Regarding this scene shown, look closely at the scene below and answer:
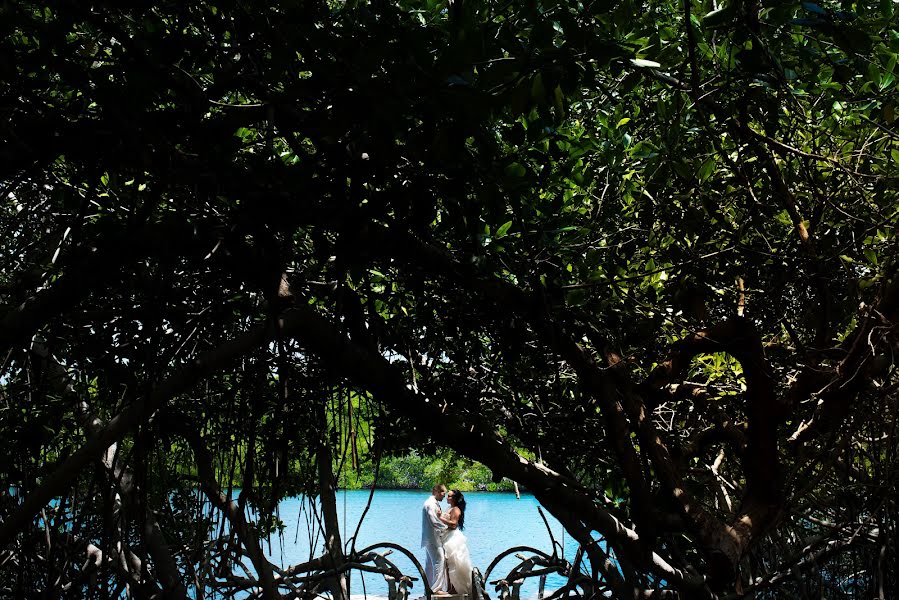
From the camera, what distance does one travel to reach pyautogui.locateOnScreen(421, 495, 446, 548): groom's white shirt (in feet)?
26.1

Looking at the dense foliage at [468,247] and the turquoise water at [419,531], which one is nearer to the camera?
the dense foliage at [468,247]

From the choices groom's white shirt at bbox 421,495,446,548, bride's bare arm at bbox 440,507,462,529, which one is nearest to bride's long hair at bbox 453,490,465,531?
bride's bare arm at bbox 440,507,462,529

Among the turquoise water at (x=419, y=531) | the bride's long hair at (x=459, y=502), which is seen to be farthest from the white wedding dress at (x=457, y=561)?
the turquoise water at (x=419, y=531)

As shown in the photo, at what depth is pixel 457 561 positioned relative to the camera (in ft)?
26.3

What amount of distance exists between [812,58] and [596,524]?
56.5 inches

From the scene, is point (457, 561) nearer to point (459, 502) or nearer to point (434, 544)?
point (434, 544)

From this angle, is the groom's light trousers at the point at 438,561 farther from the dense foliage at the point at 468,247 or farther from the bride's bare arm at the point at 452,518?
the dense foliage at the point at 468,247

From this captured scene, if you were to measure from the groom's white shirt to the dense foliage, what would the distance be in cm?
434

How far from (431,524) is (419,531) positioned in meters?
15.7

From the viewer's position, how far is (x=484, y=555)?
17203 mm

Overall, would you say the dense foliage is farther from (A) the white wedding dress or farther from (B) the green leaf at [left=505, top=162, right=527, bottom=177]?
(A) the white wedding dress

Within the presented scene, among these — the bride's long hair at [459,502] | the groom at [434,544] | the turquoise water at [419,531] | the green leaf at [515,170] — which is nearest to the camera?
the green leaf at [515,170]

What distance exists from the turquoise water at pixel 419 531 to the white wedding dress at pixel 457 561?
3.17ft

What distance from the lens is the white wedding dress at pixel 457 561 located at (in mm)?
7984
